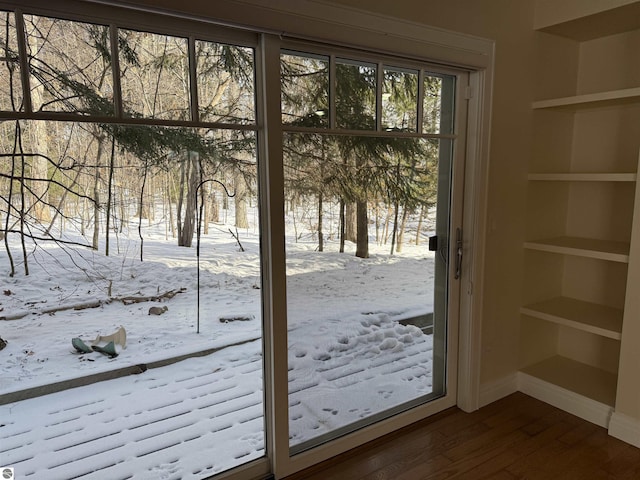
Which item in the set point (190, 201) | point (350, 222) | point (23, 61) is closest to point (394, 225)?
point (350, 222)

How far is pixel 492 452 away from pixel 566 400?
0.75 m

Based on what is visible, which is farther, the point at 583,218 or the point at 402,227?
the point at 583,218

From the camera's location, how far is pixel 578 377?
2.99 m

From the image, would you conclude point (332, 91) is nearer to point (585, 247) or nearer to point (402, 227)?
point (402, 227)

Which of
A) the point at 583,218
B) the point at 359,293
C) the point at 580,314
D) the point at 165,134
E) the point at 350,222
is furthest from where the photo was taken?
the point at 583,218

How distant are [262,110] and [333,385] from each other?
145cm

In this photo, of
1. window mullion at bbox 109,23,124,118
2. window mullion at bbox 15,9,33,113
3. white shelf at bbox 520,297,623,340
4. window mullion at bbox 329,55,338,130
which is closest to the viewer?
window mullion at bbox 15,9,33,113

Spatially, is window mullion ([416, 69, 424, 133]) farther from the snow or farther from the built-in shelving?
the built-in shelving

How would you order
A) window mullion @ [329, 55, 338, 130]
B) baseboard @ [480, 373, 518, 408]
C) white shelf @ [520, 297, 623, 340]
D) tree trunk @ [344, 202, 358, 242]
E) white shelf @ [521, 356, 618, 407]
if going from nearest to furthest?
window mullion @ [329, 55, 338, 130]
tree trunk @ [344, 202, 358, 242]
white shelf @ [520, 297, 623, 340]
white shelf @ [521, 356, 618, 407]
baseboard @ [480, 373, 518, 408]

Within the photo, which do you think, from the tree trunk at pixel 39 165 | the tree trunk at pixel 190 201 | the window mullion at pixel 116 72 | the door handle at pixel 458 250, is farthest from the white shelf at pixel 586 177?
the tree trunk at pixel 39 165

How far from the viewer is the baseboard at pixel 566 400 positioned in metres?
2.67

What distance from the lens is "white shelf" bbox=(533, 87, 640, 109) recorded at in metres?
2.39

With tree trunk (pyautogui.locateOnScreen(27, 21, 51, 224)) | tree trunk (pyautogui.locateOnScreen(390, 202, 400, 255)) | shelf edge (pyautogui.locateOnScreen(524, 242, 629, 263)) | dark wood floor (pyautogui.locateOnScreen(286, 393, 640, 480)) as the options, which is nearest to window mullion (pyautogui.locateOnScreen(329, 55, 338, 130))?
tree trunk (pyautogui.locateOnScreen(390, 202, 400, 255))

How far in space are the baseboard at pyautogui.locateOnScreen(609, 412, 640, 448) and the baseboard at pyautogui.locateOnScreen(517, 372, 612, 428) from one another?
6 centimetres
